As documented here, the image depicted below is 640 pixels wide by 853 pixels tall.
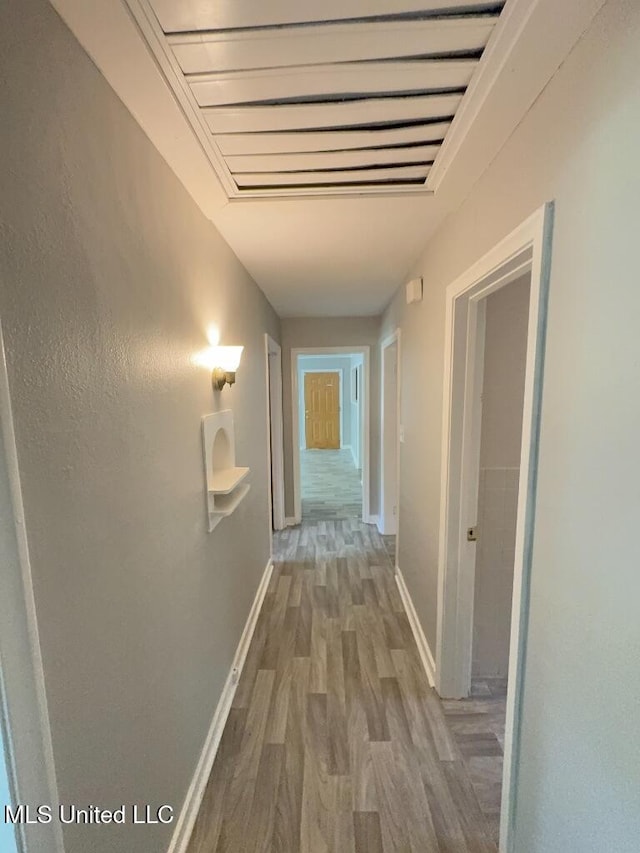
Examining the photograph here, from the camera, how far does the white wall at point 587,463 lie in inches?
26.6

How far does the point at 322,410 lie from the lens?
30.9 feet

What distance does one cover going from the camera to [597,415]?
75 cm

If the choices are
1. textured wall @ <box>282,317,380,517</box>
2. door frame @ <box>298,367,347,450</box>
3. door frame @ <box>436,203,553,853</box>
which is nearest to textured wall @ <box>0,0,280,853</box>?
door frame @ <box>436,203,553,853</box>

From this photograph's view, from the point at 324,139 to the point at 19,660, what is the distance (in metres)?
1.46

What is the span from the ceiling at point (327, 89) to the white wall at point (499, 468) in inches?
24.0

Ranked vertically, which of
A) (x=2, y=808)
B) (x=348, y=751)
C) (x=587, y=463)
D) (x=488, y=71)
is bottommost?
(x=348, y=751)

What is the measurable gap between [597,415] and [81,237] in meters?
1.12

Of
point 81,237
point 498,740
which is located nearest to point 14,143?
point 81,237

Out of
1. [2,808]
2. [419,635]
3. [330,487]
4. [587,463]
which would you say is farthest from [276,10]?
[330,487]

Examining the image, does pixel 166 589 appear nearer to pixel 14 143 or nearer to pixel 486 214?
pixel 14 143

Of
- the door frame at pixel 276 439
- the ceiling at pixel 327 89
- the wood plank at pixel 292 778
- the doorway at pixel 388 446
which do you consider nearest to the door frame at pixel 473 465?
the ceiling at pixel 327 89

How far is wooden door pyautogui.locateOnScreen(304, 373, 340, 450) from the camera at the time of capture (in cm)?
938

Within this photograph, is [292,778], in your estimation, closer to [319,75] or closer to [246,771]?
[246,771]

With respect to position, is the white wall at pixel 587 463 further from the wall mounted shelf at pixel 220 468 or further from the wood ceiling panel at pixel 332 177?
the wall mounted shelf at pixel 220 468
